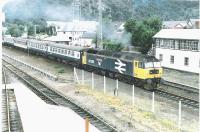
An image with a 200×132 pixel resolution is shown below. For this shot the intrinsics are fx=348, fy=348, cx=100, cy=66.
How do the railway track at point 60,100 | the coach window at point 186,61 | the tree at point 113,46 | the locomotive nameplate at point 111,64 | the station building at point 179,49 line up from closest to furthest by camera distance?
the railway track at point 60,100, the locomotive nameplate at point 111,64, the station building at point 179,49, the coach window at point 186,61, the tree at point 113,46

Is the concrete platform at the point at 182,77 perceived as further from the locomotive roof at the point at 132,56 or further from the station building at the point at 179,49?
the locomotive roof at the point at 132,56

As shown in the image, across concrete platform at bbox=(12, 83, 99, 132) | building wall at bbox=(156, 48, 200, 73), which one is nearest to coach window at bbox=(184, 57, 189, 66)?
building wall at bbox=(156, 48, 200, 73)

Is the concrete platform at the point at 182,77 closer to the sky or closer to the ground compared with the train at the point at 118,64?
closer to the ground

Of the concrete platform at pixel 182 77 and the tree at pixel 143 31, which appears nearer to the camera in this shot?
the concrete platform at pixel 182 77

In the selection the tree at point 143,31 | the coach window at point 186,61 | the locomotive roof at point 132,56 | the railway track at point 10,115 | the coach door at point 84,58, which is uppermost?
the tree at point 143,31

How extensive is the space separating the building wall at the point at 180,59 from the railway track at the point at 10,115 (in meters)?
18.2

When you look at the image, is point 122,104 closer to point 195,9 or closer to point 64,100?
point 64,100

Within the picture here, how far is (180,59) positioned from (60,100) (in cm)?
1773

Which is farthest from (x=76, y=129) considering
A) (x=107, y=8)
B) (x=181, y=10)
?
(x=181, y=10)

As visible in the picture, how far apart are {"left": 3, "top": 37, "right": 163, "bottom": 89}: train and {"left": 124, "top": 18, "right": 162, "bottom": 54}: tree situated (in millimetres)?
10824

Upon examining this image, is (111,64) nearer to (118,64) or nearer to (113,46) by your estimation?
(118,64)

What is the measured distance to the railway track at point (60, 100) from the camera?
1614 centimetres

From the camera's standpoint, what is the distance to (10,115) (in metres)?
18.1

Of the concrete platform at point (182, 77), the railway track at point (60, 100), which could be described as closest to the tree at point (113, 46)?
the concrete platform at point (182, 77)
